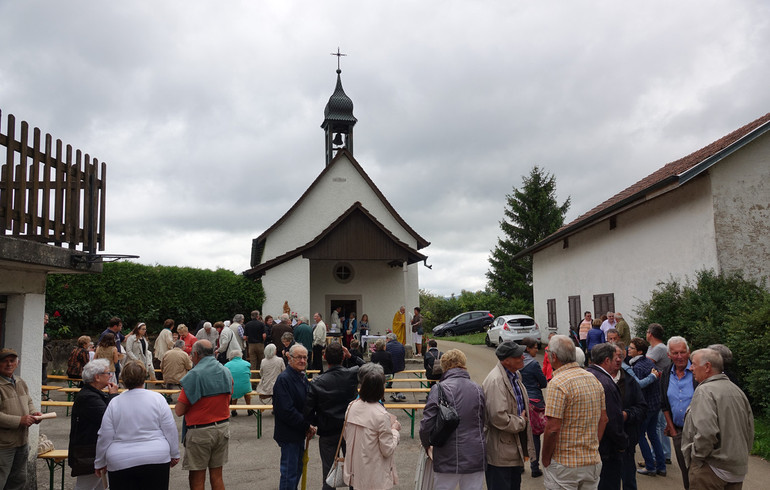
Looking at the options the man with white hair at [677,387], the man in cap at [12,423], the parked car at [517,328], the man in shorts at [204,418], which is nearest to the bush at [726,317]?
the man with white hair at [677,387]

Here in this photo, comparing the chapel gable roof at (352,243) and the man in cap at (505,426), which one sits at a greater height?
the chapel gable roof at (352,243)

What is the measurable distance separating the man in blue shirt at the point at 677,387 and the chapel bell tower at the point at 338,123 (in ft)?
73.4

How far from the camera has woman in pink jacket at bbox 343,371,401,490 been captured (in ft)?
→ 14.6

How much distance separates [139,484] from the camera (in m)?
4.28

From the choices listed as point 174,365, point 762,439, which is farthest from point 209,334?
point 762,439

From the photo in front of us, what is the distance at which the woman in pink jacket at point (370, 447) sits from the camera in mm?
4453

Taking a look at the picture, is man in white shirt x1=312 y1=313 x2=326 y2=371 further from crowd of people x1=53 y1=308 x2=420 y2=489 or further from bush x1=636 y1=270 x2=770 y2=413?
crowd of people x1=53 y1=308 x2=420 y2=489

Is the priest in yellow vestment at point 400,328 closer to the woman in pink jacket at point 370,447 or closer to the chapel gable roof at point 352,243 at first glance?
the chapel gable roof at point 352,243

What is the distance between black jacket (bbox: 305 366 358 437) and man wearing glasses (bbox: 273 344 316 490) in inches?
6.1

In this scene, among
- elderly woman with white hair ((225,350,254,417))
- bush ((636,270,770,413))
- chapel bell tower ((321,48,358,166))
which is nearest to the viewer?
bush ((636,270,770,413))

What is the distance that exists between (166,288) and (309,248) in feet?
17.0

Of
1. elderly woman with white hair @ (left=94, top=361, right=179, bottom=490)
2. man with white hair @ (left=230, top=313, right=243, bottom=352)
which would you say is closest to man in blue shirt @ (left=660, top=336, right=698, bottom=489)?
elderly woman with white hair @ (left=94, top=361, right=179, bottom=490)

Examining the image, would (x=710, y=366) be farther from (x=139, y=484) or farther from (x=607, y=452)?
(x=139, y=484)

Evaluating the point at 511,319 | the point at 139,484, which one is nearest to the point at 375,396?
the point at 139,484
